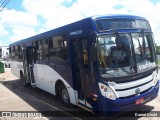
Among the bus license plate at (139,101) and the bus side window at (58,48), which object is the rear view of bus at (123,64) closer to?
the bus license plate at (139,101)

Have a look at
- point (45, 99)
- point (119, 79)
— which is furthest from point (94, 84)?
point (45, 99)

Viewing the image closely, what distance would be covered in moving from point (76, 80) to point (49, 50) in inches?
108

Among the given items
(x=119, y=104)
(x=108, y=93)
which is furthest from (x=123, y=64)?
(x=119, y=104)

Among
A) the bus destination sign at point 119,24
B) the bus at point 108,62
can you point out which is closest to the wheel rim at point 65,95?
the bus at point 108,62

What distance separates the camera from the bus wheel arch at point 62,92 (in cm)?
948

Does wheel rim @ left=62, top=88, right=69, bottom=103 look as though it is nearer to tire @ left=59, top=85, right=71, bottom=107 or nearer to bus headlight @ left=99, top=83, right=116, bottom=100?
tire @ left=59, top=85, right=71, bottom=107

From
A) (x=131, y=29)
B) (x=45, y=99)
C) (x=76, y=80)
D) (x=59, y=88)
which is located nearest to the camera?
(x=131, y=29)

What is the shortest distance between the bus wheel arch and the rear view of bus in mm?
2849

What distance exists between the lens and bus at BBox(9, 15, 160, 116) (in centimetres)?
686

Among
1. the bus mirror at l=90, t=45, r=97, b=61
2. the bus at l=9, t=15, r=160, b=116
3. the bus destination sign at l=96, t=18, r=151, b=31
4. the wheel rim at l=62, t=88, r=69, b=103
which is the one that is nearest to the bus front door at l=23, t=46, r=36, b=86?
the wheel rim at l=62, t=88, r=69, b=103

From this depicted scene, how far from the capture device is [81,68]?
7.95 meters

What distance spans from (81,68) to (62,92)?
2222 millimetres

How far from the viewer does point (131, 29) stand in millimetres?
7488

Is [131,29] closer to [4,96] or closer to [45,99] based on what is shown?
[45,99]
